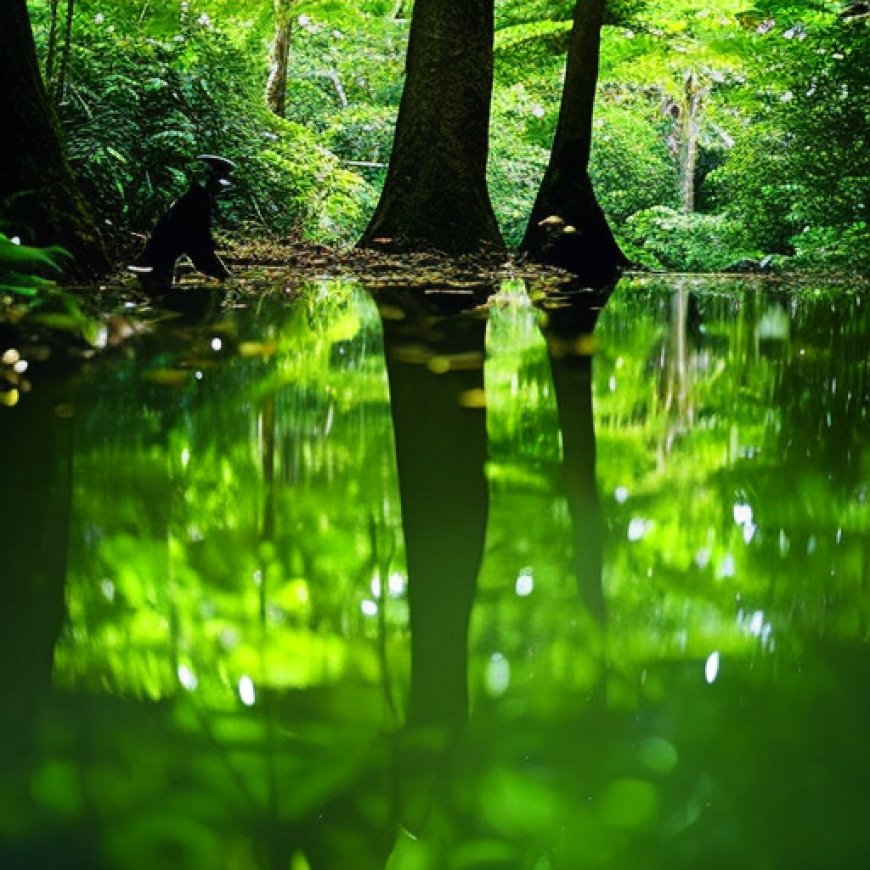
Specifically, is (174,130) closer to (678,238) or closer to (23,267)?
(23,267)

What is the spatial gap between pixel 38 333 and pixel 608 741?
9.47ft

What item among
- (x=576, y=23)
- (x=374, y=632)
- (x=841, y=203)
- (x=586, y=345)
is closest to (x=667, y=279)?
(x=576, y=23)

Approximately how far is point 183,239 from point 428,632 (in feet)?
14.6

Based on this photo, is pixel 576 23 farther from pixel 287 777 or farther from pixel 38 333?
pixel 287 777

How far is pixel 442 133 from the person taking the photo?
24.8 ft

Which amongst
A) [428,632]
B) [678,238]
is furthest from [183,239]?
[678,238]

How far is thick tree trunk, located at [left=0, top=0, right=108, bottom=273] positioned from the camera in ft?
14.9

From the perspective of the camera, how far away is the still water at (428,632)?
2.69 feet

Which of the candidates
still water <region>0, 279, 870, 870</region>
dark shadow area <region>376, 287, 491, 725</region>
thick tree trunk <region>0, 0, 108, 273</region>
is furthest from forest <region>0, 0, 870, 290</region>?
still water <region>0, 279, 870, 870</region>

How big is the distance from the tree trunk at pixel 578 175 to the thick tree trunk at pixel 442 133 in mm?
871

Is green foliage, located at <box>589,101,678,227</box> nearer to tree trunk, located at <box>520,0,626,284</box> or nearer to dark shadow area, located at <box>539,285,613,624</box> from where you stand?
tree trunk, located at <box>520,0,626,284</box>

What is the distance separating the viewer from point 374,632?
1.19m

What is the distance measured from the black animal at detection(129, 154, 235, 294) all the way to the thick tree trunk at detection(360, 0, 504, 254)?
92.6 inches

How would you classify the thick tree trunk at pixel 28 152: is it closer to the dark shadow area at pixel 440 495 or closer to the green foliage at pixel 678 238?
the dark shadow area at pixel 440 495
